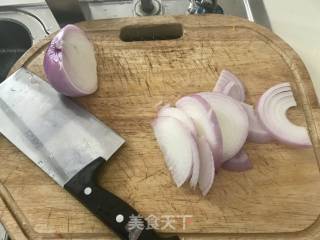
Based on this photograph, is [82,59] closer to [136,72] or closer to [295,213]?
A: [136,72]

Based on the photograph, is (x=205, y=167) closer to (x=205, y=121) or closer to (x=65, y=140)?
(x=205, y=121)

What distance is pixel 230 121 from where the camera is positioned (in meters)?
0.94

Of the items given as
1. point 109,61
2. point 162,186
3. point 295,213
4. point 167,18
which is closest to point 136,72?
point 109,61

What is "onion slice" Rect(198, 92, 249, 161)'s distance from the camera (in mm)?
923

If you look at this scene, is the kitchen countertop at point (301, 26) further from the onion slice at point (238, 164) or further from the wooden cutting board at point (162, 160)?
the onion slice at point (238, 164)

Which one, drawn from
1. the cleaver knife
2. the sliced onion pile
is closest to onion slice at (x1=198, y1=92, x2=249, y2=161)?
the sliced onion pile

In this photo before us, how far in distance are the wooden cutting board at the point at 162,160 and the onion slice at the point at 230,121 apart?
5 cm

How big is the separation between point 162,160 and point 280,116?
0.95 feet

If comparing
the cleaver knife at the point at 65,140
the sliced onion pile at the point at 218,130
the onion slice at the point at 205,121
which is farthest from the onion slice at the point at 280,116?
the cleaver knife at the point at 65,140

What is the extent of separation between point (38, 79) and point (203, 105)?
0.41 metres

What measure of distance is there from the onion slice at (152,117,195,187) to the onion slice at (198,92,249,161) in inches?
3.1

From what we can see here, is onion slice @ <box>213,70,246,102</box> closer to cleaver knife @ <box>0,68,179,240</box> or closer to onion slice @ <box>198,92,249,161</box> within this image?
onion slice @ <box>198,92,249,161</box>

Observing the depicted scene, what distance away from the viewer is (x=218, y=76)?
104cm

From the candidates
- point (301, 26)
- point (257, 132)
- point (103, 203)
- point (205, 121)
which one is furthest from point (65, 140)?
point (301, 26)
